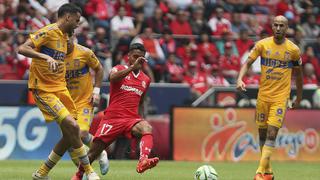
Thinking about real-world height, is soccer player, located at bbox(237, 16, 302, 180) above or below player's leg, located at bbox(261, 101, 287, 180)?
above

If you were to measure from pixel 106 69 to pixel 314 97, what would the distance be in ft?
18.3

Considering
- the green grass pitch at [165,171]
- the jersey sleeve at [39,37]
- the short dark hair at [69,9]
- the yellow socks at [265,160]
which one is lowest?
the green grass pitch at [165,171]

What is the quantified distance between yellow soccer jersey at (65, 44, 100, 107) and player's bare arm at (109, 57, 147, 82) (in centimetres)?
152

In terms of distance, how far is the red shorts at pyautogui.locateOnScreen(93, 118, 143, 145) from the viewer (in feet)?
41.2

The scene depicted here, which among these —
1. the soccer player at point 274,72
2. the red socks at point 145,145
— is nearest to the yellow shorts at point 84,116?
the red socks at point 145,145

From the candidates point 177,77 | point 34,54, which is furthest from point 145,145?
point 177,77

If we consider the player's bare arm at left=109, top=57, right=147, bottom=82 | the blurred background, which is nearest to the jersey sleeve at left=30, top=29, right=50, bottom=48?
the player's bare arm at left=109, top=57, right=147, bottom=82

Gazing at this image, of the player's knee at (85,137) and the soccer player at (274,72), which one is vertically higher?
the soccer player at (274,72)

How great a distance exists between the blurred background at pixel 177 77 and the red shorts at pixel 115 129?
19.5ft

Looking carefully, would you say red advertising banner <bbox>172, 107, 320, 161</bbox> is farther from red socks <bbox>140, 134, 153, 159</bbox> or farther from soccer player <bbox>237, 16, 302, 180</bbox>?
red socks <bbox>140, 134, 153, 159</bbox>

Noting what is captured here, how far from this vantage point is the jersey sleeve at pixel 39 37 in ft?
38.2

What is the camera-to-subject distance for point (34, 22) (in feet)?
73.1

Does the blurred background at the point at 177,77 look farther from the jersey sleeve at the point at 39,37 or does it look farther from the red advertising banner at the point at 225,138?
the jersey sleeve at the point at 39,37

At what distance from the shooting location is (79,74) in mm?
14398
